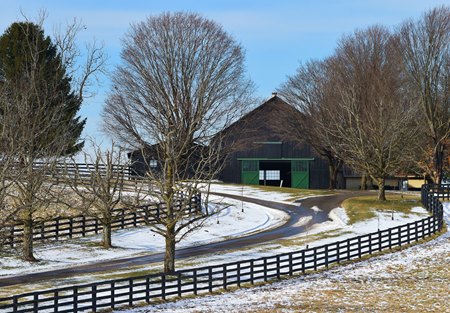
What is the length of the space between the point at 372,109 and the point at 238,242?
27981 mm

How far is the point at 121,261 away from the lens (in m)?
35.9

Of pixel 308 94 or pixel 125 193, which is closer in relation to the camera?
pixel 125 193

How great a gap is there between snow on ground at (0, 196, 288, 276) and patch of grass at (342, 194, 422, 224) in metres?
5.36

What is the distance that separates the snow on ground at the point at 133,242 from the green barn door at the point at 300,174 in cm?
2442

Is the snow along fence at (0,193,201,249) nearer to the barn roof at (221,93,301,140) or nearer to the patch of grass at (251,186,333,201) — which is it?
the patch of grass at (251,186,333,201)

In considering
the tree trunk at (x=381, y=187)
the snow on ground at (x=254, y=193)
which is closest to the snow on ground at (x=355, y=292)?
the tree trunk at (x=381, y=187)

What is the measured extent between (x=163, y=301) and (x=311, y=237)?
53.4ft

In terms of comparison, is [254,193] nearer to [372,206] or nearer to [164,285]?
[372,206]

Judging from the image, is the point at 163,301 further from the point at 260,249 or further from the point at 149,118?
the point at 149,118

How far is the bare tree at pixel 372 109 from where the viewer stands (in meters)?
54.9

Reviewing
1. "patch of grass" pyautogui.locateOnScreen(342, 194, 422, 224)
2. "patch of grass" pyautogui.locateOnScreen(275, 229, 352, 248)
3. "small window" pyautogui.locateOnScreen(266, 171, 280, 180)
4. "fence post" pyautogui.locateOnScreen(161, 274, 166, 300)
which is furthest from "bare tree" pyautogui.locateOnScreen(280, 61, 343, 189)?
"fence post" pyautogui.locateOnScreen(161, 274, 166, 300)

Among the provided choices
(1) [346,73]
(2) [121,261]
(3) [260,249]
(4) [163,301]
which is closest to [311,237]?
(3) [260,249]

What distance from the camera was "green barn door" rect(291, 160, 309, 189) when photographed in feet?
257

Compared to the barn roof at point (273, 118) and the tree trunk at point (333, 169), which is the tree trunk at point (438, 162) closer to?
the tree trunk at point (333, 169)
